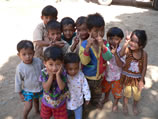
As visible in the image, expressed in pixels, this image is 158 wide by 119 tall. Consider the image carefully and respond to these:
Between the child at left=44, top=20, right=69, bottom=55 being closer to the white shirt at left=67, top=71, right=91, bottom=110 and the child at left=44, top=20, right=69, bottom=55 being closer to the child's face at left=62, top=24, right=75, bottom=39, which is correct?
the child's face at left=62, top=24, right=75, bottom=39

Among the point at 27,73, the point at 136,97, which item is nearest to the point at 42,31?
the point at 27,73

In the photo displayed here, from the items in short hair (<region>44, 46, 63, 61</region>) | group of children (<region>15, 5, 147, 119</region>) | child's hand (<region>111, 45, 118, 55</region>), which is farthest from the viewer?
child's hand (<region>111, 45, 118, 55</region>)

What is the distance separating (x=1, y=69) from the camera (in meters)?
3.97

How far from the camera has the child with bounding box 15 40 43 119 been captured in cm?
215

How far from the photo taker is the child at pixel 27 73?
2.15 metres

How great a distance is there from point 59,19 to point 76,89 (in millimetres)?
5741

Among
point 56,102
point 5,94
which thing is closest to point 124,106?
point 56,102

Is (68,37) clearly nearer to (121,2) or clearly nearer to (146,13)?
(146,13)

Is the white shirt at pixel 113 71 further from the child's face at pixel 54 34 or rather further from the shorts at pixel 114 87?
the child's face at pixel 54 34

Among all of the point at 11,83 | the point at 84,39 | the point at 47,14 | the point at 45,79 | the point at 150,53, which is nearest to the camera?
the point at 45,79

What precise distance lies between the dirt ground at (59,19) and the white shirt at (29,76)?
684 millimetres

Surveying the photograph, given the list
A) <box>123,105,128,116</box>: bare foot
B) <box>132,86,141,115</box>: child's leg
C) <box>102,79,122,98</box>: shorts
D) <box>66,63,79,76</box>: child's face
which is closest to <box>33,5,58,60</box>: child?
<box>66,63,79,76</box>: child's face

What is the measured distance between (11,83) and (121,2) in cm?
921

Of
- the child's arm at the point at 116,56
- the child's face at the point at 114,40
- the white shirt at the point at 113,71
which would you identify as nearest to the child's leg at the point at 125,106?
the white shirt at the point at 113,71
